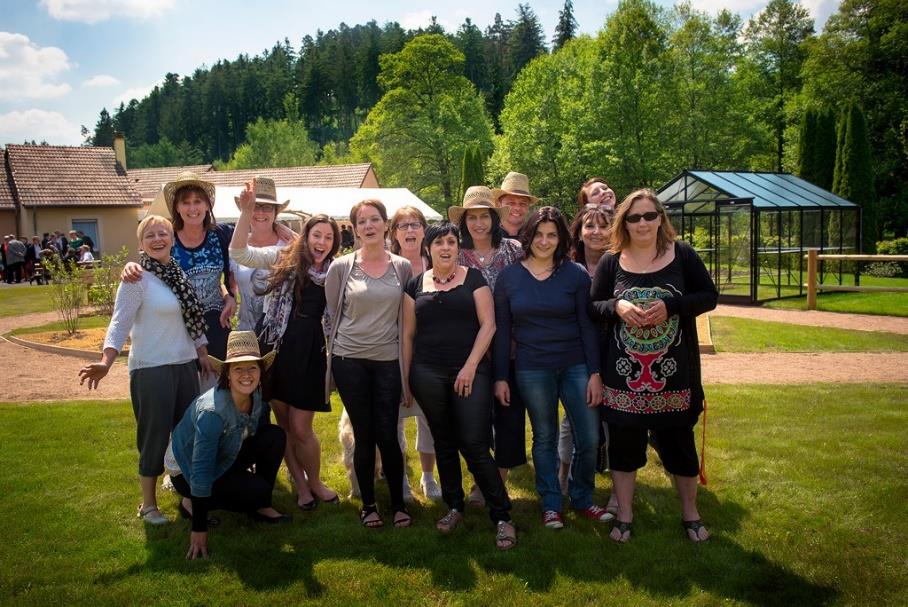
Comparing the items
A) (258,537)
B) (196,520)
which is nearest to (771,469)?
(258,537)

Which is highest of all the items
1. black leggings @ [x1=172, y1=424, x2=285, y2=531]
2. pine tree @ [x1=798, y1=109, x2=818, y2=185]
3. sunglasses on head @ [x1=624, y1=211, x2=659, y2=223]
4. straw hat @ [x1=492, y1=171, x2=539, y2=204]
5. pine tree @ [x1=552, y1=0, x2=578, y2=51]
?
pine tree @ [x1=552, y1=0, x2=578, y2=51]

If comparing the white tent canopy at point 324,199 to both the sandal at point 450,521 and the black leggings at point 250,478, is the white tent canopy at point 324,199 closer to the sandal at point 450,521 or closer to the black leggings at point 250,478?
the black leggings at point 250,478

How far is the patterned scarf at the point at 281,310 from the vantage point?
4.26 meters

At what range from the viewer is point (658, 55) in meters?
32.0

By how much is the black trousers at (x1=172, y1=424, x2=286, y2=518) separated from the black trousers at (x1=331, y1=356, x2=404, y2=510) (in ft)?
1.67

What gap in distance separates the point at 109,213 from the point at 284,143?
1367 inches

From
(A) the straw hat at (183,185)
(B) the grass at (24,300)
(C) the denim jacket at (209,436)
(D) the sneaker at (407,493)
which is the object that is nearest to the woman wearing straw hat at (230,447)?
Result: (C) the denim jacket at (209,436)

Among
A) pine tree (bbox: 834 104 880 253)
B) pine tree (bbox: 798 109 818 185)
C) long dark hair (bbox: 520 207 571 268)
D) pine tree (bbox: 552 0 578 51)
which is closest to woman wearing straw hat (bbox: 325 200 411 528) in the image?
long dark hair (bbox: 520 207 571 268)

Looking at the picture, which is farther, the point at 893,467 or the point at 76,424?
the point at 76,424

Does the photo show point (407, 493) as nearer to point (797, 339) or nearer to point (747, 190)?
point (797, 339)

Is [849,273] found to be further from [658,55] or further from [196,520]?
[196,520]

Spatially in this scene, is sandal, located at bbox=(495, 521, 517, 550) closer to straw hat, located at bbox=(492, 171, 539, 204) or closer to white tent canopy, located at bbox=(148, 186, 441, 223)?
straw hat, located at bbox=(492, 171, 539, 204)

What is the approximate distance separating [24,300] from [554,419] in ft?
60.3

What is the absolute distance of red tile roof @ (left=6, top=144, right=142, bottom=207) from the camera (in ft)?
92.2
